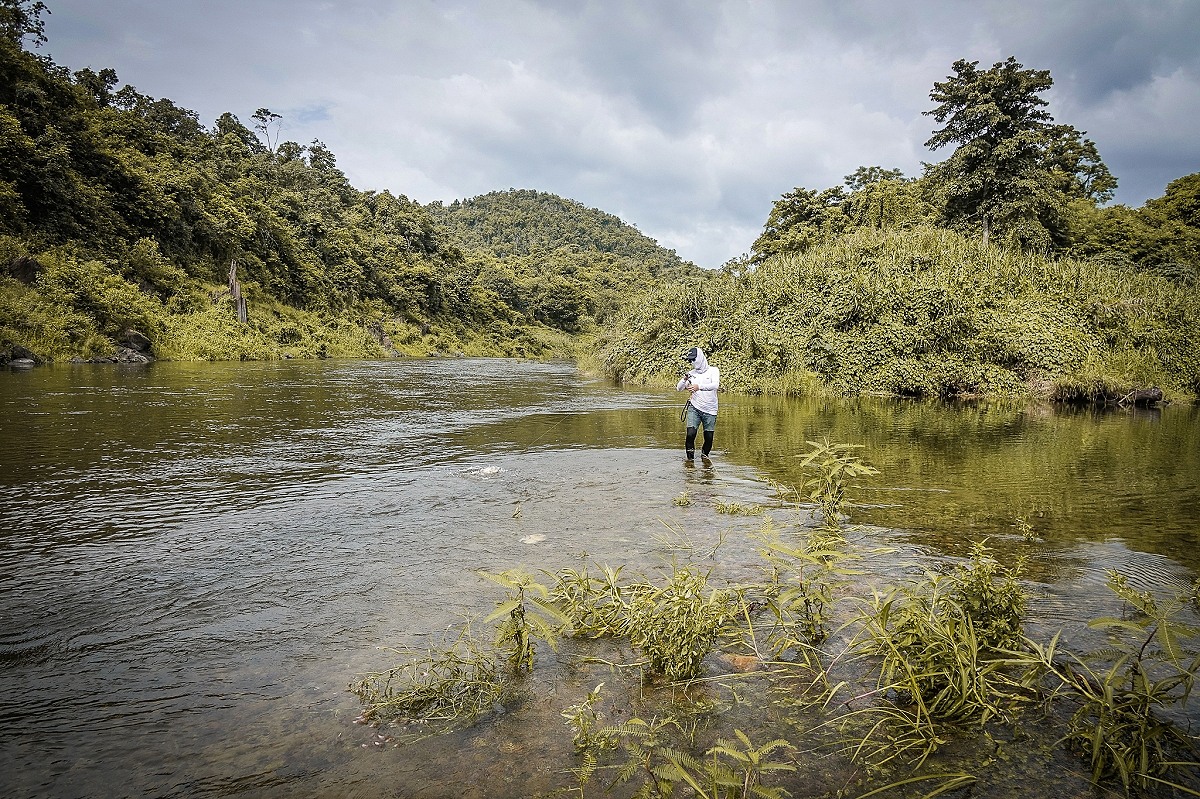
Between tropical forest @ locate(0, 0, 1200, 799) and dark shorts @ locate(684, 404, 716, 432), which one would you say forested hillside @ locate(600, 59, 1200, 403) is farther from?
dark shorts @ locate(684, 404, 716, 432)

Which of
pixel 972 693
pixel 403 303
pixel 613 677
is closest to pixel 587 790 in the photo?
pixel 613 677

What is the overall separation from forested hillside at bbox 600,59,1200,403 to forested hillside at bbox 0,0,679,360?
27.9 meters

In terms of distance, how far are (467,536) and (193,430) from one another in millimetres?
9495

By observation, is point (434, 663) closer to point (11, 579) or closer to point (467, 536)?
point (467, 536)

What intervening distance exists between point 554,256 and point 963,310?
396 ft

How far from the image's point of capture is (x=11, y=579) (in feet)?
16.4

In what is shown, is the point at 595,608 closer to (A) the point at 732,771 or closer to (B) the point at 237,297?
(A) the point at 732,771

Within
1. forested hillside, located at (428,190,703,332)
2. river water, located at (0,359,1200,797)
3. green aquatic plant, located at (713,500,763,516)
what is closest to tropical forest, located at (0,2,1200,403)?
river water, located at (0,359,1200,797)

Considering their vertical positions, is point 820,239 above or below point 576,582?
above

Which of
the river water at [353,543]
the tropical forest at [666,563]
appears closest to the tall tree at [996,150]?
the tropical forest at [666,563]

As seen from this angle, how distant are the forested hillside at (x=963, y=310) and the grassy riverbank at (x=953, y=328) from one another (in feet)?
0.19

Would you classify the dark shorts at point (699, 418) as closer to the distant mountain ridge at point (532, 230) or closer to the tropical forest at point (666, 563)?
the tropical forest at point (666, 563)

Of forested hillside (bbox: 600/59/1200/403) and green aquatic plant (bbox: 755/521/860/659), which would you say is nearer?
green aquatic plant (bbox: 755/521/860/659)

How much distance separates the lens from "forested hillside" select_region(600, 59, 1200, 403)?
21594 millimetres
